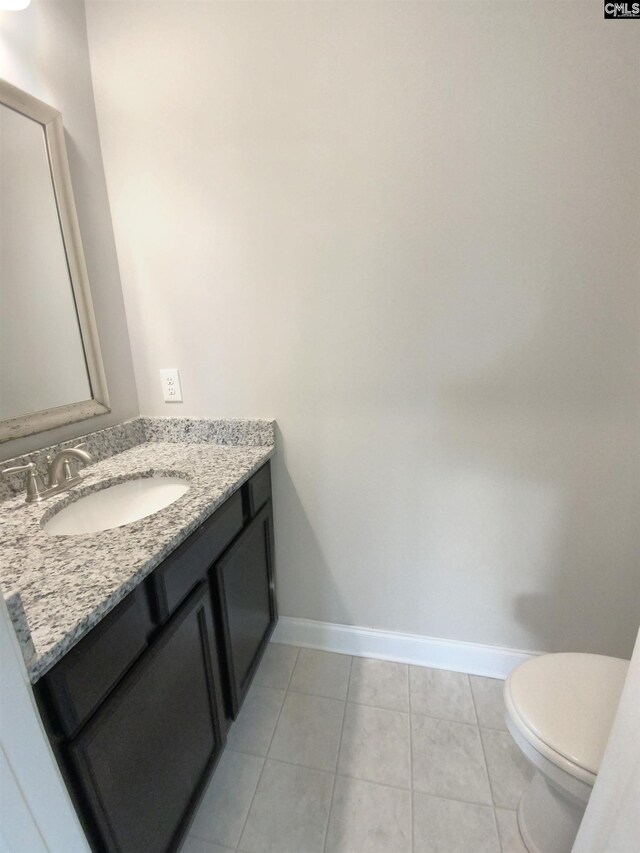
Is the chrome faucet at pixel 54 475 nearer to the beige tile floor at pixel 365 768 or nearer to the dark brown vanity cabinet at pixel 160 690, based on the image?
the dark brown vanity cabinet at pixel 160 690

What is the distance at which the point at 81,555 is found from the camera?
2.26 feet

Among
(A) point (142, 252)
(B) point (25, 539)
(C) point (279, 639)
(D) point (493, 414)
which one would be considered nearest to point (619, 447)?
(D) point (493, 414)

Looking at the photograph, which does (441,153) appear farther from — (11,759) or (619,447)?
(11,759)

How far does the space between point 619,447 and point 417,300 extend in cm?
80

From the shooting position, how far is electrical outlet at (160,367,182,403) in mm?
1366

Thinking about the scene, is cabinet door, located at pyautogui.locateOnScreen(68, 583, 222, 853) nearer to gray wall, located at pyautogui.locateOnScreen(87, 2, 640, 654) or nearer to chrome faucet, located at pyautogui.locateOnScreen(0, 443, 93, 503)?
chrome faucet, located at pyautogui.locateOnScreen(0, 443, 93, 503)

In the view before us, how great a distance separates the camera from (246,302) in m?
1.25

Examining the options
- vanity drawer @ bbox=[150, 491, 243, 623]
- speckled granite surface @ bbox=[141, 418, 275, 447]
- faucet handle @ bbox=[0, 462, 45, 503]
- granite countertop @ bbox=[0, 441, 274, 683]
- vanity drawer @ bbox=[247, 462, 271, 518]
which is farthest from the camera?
speckled granite surface @ bbox=[141, 418, 275, 447]

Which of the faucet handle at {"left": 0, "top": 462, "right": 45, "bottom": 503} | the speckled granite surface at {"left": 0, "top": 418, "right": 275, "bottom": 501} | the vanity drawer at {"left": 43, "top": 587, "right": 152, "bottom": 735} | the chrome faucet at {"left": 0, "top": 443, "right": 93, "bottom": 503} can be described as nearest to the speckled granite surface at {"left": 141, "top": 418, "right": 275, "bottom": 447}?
the speckled granite surface at {"left": 0, "top": 418, "right": 275, "bottom": 501}

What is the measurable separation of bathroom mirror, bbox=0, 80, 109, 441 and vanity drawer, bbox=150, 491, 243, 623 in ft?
1.98

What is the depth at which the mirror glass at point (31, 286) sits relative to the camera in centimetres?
96

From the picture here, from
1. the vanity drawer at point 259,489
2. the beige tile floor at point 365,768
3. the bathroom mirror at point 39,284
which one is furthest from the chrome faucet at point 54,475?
the beige tile floor at point 365,768

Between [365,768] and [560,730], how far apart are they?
620 millimetres

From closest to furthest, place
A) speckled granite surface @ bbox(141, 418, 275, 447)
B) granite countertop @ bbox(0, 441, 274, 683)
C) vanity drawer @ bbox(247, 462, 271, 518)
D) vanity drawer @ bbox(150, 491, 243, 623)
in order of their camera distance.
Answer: granite countertop @ bbox(0, 441, 274, 683) → vanity drawer @ bbox(150, 491, 243, 623) → vanity drawer @ bbox(247, 462, 271, 518) → speckled granite surface @ bbox(141, 418, 275, 447)
